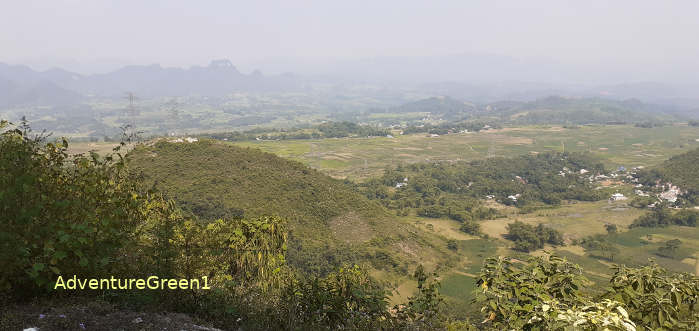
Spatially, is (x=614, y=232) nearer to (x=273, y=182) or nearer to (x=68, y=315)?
(x=273, y=182)

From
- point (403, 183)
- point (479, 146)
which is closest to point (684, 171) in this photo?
point (479, 146)

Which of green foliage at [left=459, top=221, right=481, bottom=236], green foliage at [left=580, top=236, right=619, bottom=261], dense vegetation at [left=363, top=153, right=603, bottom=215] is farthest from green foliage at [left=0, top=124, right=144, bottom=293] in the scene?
dense vegetation at [left=363, top=153, right=603, bottom=215]

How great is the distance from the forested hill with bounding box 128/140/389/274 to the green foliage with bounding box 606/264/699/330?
25.3m

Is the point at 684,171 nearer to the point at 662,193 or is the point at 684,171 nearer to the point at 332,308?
the point at 662,193

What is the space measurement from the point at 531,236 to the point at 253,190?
3451 centimetres

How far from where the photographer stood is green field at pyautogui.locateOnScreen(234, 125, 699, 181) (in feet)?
283

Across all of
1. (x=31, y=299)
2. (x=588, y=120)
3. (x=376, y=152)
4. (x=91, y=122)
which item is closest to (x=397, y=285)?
(x=31, y=299)

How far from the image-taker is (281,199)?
36.1 m

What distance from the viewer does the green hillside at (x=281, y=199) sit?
30641 millimetres

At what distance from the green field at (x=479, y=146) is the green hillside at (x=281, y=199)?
3172 cm

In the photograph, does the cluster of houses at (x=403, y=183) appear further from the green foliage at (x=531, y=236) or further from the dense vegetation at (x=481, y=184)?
the green foliage at (x=531, y=236)

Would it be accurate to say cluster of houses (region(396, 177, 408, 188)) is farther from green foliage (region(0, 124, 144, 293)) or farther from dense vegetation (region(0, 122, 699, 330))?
green foliage (region(0, 124, 144, 293))

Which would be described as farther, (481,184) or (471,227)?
(481,184)

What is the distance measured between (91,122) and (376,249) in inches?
7800
